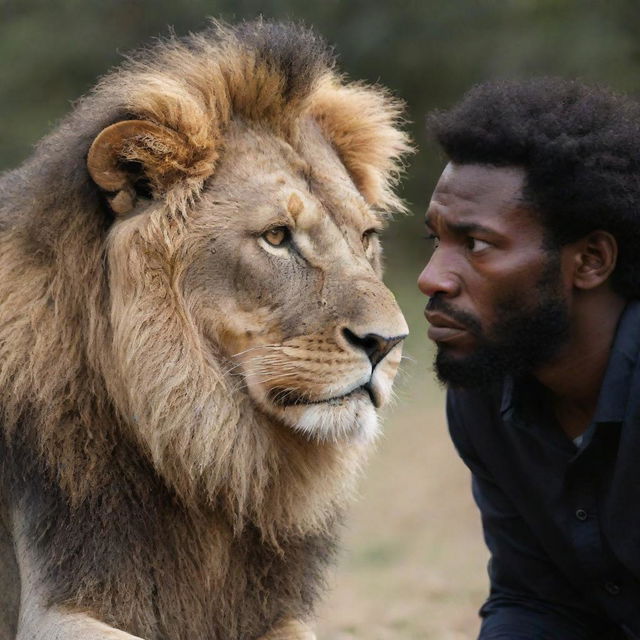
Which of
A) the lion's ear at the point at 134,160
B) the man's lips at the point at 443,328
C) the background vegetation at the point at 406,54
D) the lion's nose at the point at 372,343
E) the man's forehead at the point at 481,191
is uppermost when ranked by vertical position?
the background vegetation at the point at 406,54

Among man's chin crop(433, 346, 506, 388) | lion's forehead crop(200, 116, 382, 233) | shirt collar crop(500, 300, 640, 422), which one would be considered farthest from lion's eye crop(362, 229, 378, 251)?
shirt collar crop(500, 300, 640, 422)

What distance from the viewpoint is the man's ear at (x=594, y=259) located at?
11.5ft

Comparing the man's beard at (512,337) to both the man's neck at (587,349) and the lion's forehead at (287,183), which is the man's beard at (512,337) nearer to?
the man's neck at (587,349)

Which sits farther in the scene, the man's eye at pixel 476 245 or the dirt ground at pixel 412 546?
the dirt ground at pixel 412 546

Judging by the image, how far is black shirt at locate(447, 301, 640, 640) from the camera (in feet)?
11.5

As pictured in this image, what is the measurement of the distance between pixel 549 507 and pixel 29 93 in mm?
11052

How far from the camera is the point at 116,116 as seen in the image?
11.9 feet

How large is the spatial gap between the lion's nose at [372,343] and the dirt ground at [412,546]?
43cm

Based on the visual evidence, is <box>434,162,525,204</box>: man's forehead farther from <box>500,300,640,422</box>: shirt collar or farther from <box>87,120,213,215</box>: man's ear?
<box>87,120,213,215</box>: man's ear

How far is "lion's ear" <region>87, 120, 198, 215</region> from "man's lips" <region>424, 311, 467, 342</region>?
29.6 inches

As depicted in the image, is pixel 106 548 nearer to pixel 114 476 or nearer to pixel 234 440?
pixel 114 476

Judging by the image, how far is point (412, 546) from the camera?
8.16 meters

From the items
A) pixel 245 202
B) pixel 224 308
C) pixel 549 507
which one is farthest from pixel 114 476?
pixel 549 507

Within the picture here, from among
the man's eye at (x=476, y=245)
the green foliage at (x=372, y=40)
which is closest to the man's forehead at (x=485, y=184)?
the man's eye at (x=476, y=245)
